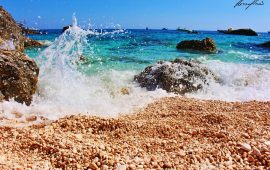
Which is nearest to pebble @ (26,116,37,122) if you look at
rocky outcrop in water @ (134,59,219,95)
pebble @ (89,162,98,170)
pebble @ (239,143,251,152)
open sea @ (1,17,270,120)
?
open sea @ (1,17,270,120)

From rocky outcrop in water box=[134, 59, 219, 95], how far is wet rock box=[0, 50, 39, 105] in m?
3.75

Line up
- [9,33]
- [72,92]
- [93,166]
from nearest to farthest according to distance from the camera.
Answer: [93,166]
[72,92]
[9,33]

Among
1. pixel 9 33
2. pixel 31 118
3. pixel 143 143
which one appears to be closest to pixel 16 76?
pixel 31 118

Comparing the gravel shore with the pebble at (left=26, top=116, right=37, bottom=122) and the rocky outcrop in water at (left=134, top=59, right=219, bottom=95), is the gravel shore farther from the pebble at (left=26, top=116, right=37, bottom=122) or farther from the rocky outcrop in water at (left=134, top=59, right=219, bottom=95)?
the rocky outcrop in water at (left=134, top=59, right=219, bottom=95)

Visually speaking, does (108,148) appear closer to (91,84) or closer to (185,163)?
(185,163)

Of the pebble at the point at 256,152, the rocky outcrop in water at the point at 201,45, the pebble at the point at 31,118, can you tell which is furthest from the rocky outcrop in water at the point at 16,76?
the rocky outcrop in water at the point at 201,45

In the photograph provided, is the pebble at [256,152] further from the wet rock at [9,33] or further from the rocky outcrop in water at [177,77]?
the wet rock at [9,33]

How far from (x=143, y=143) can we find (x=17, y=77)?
10.5ft

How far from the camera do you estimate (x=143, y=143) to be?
15.6 feet

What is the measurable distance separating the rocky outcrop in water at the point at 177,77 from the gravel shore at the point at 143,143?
3145 millimetres

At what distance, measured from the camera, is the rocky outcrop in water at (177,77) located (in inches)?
375

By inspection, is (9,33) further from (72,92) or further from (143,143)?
(143,143)

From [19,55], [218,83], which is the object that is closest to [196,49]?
[218,83]

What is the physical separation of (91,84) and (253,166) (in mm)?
5914
